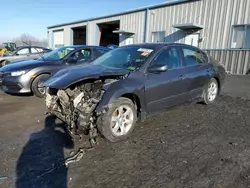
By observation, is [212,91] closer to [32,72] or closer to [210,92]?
[210,92]

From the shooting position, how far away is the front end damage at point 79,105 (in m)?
3.54

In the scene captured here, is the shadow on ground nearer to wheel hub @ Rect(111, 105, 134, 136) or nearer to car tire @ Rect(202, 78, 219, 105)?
wheel hub @ Rect(111, 105, 134, 136)

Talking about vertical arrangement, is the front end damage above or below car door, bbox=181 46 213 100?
below

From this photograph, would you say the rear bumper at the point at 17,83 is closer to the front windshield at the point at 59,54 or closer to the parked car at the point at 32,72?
the parked car at the point at 32,72

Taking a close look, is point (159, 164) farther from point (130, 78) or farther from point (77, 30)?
point (77, 30)

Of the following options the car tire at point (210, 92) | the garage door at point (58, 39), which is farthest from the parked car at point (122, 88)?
the garage door at point (58, 39)

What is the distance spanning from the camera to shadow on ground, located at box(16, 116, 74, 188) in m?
2.68

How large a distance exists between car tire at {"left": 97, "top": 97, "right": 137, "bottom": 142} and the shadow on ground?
604 millimetres

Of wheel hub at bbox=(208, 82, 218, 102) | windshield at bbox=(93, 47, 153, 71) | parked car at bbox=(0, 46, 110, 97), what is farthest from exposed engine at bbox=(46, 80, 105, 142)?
wheel hub at bbox=(208, 82, 218, 102)

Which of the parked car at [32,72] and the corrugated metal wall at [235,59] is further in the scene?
the corrugated metal wall at [235,59]

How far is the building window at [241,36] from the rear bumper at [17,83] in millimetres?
11402

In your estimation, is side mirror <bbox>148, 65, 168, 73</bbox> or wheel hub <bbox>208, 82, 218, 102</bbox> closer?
side mirror <bbox>148, 65, 168, 73</bbox>

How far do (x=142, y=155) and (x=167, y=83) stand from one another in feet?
5.53

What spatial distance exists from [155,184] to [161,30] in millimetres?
15744
